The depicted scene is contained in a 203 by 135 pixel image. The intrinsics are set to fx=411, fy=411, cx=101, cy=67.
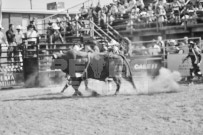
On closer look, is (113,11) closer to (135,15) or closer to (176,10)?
(135,15)

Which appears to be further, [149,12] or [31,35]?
[149,12]

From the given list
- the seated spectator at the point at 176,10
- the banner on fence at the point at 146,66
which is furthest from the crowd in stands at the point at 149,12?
the banner on fence at the point at 146,66

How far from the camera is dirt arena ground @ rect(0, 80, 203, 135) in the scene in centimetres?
691

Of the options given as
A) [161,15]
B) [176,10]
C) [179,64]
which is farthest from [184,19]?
[179,64]

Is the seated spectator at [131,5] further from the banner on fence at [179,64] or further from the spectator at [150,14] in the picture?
the banner on fence at [179,64]

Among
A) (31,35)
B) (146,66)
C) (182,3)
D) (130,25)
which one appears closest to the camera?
(146,66)

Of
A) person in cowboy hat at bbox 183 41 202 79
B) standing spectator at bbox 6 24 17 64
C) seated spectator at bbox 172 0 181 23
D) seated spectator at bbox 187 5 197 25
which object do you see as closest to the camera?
person in cowboy hat at bbox 183 41 202 79

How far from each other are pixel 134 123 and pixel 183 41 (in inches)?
392

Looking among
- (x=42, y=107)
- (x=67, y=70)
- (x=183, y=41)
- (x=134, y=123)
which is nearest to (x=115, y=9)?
(x=183, y=41)

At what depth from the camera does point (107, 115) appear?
26.7 ft

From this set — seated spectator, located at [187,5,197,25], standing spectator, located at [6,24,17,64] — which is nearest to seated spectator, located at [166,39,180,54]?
seated spectator, located at [187,5,197,25]

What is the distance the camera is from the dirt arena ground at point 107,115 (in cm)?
691

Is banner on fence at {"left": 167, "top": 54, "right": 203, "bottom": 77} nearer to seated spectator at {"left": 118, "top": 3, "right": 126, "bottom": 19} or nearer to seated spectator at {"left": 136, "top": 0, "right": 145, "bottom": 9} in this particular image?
seated spectator at {"left": 136, "top": 0, "right": 145, "bottom": 9}

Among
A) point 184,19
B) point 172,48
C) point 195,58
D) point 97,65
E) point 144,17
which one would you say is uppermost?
point 144,17
